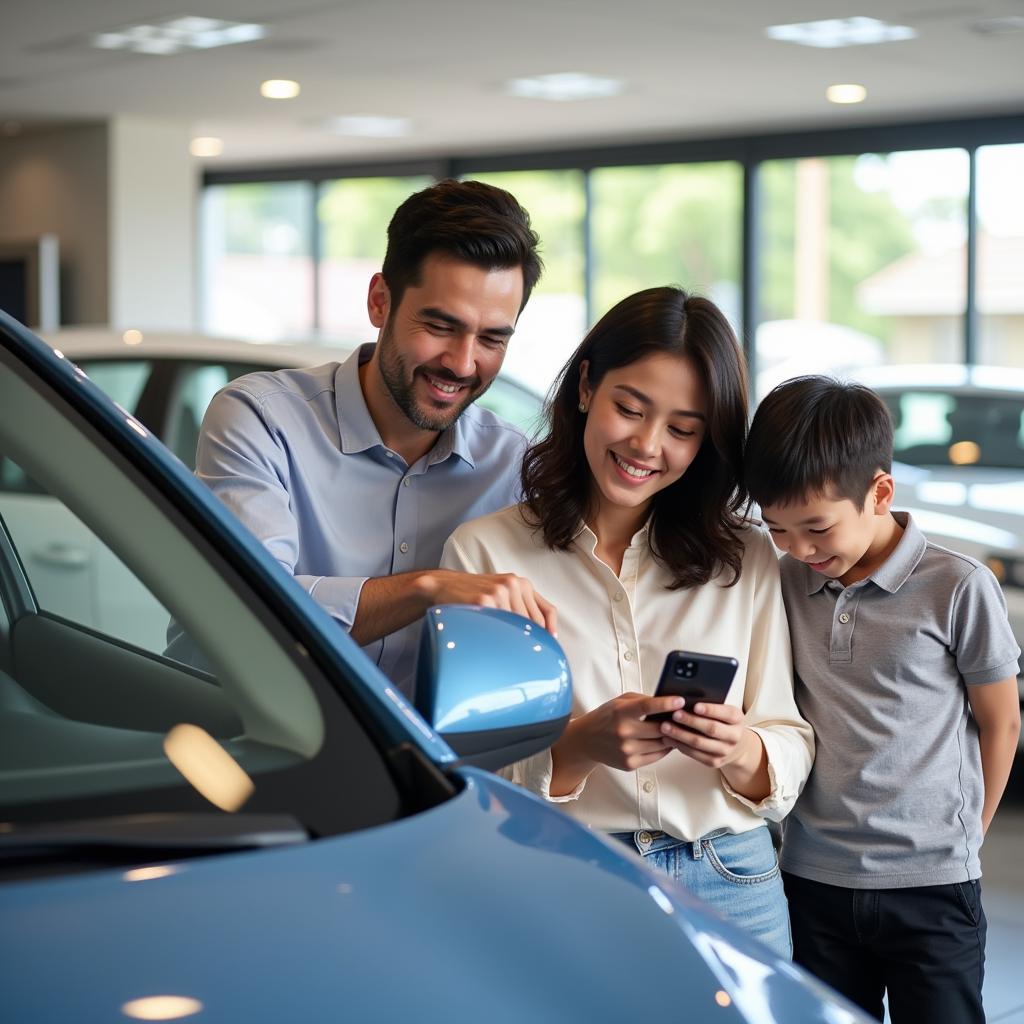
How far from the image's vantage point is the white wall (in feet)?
40.4

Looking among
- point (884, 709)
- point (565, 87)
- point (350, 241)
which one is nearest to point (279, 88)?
point (565, 87)

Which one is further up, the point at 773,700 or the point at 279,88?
Result: the point at 279,88

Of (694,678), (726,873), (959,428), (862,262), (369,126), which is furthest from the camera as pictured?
(369,126)

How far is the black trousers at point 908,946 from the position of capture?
6.26 ft

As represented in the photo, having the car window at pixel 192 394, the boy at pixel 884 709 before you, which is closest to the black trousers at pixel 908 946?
the boy at pixel 884 709

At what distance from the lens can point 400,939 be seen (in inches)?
39.6

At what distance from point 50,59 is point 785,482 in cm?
889

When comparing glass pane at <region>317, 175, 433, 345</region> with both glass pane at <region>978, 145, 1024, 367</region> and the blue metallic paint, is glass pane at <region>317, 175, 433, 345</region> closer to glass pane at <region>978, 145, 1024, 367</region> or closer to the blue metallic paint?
glass pane at <region>978, 145, 1024, 367</region>

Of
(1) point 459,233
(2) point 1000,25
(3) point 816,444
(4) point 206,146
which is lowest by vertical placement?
(3) point 816,444

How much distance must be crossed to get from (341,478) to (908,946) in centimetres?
99

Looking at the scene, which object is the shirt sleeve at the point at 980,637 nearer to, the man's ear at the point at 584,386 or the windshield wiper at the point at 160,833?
the man's ear at the point at 584,386

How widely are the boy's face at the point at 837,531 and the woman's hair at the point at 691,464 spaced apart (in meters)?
0.08

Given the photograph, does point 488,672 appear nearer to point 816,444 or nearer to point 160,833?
point 160,833

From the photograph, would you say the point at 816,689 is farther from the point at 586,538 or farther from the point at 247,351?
the point at 247,351
